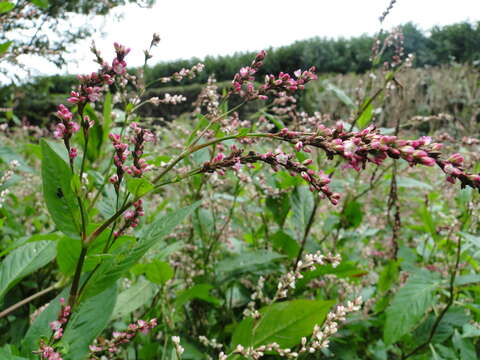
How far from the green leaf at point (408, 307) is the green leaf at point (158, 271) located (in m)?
0.87

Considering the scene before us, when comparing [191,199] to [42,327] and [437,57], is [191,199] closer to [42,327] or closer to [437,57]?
[42,327]

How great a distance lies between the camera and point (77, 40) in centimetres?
780

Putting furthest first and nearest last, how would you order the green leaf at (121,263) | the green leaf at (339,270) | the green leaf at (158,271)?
the green leaf at (339,270) < the green leaf at (158,271) < the green leaf at (121,263)

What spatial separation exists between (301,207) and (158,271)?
29.2 inches

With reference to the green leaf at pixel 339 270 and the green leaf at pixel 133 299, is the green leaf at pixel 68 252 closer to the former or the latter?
the green leaf at pixel 133 299

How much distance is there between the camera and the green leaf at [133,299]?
59.2 inches

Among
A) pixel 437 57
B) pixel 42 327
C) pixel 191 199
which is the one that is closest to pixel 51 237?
pixel 42 327

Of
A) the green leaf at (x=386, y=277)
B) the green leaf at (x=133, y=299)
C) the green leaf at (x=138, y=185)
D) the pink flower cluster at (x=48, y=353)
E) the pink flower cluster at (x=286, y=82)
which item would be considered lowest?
the green leaf at (x=386, y=277)

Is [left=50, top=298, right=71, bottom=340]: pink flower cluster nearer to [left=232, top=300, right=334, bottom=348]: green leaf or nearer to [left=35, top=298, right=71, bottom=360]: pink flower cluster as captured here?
[left=35, top=298, right=71, bottom=360]: pink flower cluster

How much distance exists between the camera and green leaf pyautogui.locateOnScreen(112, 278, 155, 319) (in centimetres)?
150

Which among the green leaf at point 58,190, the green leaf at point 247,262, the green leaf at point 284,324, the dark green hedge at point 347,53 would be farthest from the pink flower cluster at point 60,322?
the dark green hedge at point 347,53

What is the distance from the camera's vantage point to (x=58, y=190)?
2.68 ft

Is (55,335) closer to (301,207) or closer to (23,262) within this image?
(23,262)

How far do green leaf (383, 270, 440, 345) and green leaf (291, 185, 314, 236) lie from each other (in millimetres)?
492
